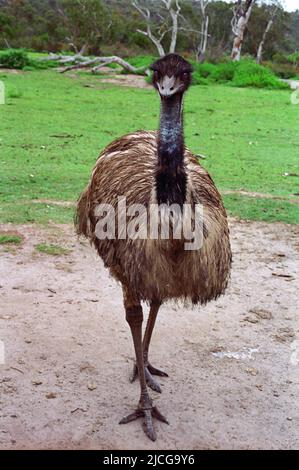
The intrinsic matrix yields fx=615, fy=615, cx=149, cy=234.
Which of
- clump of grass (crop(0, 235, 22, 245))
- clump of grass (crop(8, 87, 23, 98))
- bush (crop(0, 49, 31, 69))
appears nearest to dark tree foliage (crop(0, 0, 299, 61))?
bush (crop(0, 49, 31, 69))

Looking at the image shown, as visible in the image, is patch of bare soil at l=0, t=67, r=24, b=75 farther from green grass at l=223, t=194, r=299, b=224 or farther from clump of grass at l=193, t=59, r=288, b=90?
green grass at l=223, t=194, r=299, b=224

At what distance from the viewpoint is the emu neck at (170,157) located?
259 centimetres

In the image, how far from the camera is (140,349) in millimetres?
3203

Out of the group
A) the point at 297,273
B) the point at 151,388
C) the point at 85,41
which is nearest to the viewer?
the point at 151,388

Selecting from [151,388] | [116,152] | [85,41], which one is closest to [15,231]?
[116,152]

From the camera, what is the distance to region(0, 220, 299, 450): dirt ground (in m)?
3.05

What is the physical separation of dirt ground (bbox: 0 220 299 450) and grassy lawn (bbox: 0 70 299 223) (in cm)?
136

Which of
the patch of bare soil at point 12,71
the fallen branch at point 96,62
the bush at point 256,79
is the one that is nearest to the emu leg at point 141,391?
the bush at point 256,79

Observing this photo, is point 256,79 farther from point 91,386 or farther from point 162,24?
point 162,24

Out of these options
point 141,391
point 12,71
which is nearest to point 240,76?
point 12,71

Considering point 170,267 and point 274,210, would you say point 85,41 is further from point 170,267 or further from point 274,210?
point 170,267

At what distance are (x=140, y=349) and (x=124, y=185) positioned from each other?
0.85 meters

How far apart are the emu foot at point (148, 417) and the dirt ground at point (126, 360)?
4 centimetres

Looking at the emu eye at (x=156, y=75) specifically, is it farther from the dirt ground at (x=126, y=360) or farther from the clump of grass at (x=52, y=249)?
the clump of grass at (x=52, y=249)
